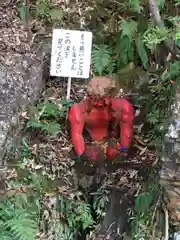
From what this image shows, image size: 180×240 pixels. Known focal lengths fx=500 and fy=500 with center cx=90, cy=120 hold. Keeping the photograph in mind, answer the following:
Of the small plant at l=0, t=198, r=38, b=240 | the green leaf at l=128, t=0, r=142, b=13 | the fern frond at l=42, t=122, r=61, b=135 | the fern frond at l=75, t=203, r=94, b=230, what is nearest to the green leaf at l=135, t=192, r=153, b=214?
the fern frond at l=75, t=203, r=94, b=230

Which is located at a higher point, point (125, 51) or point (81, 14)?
point (81, 14)

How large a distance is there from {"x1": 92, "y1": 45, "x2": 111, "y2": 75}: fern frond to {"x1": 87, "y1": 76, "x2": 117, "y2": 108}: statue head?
13 centimetres

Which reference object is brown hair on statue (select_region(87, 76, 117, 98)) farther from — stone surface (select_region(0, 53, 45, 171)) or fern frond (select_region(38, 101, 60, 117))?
stone surface (select_region(0, 53, 45, 171))

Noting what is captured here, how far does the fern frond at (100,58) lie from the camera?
17.7ft

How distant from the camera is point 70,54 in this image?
509cm

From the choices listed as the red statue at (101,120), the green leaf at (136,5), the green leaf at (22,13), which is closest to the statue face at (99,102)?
the red statue at (101,120)

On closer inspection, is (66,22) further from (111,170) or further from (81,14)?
(111,170)

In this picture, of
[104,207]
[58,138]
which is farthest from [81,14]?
[104,207]

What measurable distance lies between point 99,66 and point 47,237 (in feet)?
6.55

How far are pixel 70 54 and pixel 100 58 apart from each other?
464 mm

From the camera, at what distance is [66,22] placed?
19.0 ft

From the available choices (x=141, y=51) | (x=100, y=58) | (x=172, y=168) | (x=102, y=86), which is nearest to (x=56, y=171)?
(x=102, y=86)

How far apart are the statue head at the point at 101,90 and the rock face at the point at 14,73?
0.56 metres

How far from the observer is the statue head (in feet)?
15.3
